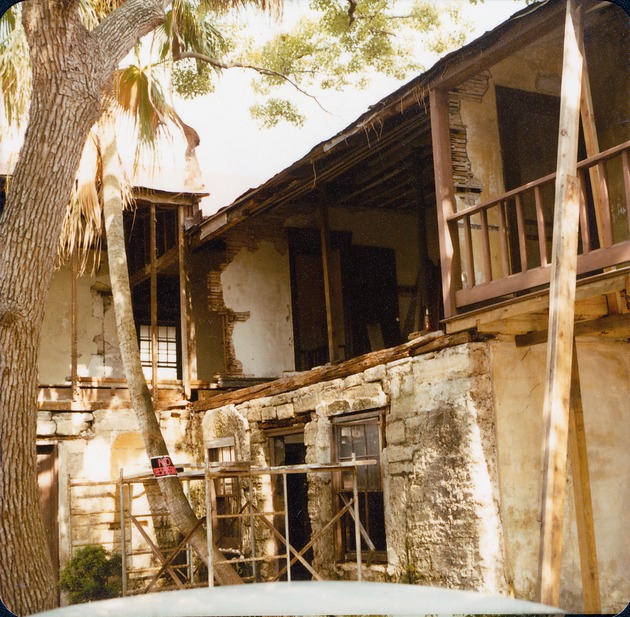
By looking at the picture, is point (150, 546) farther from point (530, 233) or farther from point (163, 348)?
point (530, 233)

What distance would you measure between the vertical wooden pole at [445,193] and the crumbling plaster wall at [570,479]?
72cm

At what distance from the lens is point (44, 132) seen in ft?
22.5

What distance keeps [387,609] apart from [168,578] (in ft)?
26.3

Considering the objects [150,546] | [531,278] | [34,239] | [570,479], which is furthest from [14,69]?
[570,479]

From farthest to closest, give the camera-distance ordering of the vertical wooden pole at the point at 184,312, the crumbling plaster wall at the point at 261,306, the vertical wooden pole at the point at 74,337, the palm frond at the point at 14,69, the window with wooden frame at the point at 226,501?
the crumbling plaster wall at the point at 261,306, the vertical wooden pole at the point at 184,312, the vertical wooden pole at the point at 74,337, the window with wooden frame at the point at 226,501, the palm frond at the point at 14,69

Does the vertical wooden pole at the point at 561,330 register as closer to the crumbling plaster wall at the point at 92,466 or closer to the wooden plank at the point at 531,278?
the wooden plank at the point at 531,278

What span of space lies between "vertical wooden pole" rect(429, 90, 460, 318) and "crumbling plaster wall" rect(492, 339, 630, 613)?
72 centimetres

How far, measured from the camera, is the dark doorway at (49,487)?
11.5 m

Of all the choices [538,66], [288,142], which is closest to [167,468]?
[538,66]

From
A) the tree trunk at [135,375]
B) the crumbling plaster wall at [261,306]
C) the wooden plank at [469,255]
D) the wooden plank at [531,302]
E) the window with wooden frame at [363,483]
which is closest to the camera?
the wooden plank at [531,302]

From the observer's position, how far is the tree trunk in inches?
359

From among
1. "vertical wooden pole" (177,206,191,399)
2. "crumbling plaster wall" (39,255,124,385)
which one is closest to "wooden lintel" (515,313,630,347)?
"vertical wooden pole" (177,206,191,399)

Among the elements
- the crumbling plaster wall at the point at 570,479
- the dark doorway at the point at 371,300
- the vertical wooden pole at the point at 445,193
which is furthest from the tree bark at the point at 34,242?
the dark doorway at the point at 371,300

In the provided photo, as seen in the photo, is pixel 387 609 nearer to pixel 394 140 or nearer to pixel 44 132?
pixel 44 132
